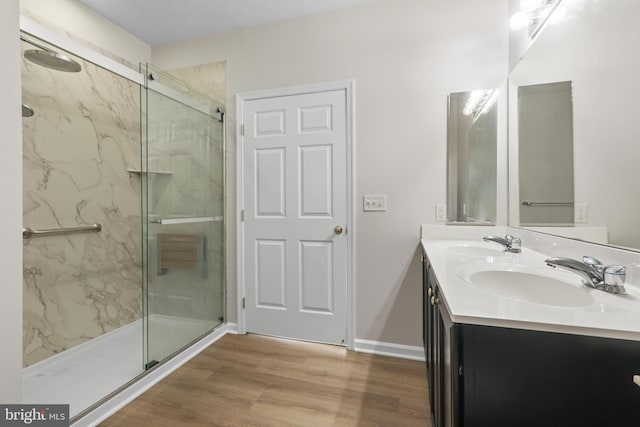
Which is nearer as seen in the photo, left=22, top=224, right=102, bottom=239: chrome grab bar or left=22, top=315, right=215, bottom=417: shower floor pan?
left=22, top=315, right=215, bottom=417: shower floor pan

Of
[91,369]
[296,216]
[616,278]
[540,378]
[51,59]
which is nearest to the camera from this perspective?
[540,378]

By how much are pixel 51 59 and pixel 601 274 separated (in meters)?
2.60

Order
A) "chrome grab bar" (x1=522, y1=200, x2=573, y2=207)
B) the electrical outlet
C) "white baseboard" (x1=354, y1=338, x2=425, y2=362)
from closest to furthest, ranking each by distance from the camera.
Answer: the electrical outlet → "chrome grab bar" (x1=522, y1=200, x2=573, y2=207) → "white baseboard" (x1=354, y1=338, x2=425, y2=362)

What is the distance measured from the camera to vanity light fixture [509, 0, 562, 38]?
4.53 ft

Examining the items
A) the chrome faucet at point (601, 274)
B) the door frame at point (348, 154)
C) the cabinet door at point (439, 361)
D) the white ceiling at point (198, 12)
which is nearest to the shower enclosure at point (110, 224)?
the door frame at point (348, 154)

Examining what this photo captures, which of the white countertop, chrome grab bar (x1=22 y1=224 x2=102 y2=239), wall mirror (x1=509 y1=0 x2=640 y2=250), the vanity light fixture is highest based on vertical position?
the vanity light fixture

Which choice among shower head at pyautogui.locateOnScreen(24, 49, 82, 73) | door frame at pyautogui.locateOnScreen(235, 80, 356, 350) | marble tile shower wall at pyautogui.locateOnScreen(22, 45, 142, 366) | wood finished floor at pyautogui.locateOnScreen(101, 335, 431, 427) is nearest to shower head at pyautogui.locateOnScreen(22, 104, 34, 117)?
marble tile shower wall at pyautogui.locateOnScreen(22, 45, 142, 366)

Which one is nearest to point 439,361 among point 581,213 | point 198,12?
point 581,213

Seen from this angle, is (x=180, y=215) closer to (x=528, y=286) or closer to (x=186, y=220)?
(x=186, y=220)

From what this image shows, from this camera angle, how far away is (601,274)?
83 cm

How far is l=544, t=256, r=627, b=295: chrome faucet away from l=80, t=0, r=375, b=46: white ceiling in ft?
6.99

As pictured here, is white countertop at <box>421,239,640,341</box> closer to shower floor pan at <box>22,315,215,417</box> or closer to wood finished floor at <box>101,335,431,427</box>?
wood finished floor at <box>101,335,431,427</box>

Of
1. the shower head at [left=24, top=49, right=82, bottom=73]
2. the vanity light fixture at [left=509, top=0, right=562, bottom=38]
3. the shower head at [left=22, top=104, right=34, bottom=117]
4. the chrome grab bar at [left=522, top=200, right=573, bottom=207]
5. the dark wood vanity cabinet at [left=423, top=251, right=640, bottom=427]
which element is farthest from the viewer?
the shower head at [left=22, top=104, right=34, bottom=117]

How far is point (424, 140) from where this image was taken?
2.00m
